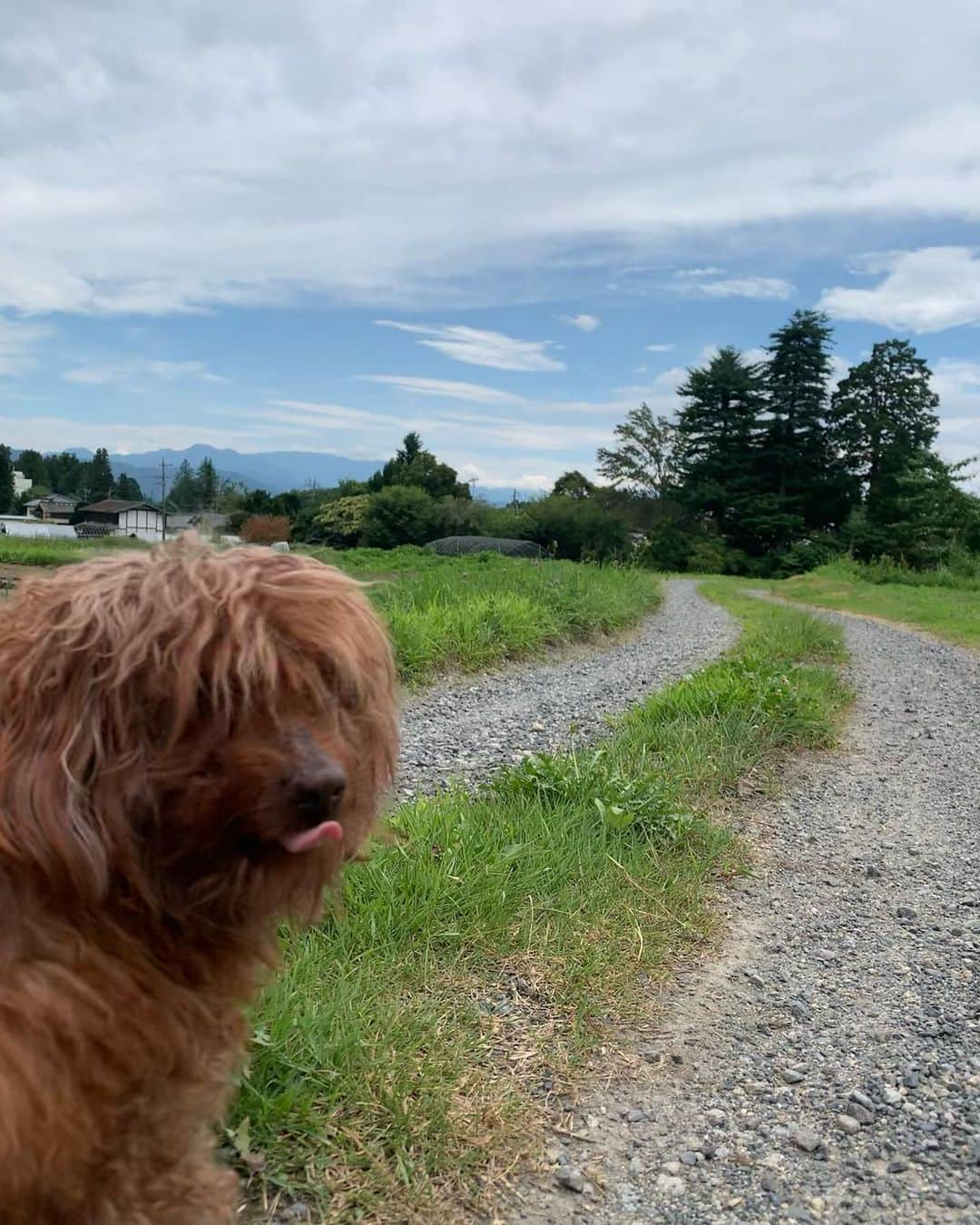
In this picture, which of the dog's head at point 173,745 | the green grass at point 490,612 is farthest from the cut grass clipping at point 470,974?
the green grass at point 490,612

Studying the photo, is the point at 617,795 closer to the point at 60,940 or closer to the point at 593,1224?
the point at 593,1224

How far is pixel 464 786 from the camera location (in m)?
5.47

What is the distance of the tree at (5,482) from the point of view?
2643 cm

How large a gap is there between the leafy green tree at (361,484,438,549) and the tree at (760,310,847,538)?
52.8 feet

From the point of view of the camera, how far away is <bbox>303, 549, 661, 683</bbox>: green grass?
31.4 feet

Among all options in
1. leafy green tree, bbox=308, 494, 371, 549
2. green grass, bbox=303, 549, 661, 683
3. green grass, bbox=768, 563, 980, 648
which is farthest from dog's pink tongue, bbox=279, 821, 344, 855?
leafy green tree, bbox=308, 494, 371, 549

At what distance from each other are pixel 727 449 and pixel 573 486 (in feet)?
50.5

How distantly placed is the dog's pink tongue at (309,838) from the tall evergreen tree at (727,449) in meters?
46.5

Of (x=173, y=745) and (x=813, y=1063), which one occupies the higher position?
(x=173, y=745)

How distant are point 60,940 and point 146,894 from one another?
0.43 ft

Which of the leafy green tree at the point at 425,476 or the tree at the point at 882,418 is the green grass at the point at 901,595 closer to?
the tree at the point at 882,418

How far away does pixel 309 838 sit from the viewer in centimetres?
146

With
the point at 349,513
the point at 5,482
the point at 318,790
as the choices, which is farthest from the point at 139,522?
the point at 349,513

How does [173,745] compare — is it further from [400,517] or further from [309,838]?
[400,517]
